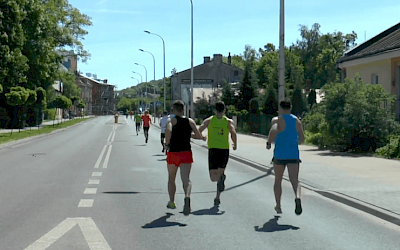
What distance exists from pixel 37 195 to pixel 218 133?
3479 millimetres

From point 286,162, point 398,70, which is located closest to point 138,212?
point 286,162

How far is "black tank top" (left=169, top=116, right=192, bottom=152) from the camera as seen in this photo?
8.26 metres

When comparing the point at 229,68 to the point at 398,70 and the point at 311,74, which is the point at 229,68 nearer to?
the point at 311,74

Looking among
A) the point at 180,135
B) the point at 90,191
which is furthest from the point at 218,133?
the point at 90,191

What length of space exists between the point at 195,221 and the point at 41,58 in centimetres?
4131

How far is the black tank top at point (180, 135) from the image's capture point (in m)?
8.26

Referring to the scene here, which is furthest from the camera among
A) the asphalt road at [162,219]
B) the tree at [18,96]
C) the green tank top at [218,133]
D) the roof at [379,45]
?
the tree at [18,96]

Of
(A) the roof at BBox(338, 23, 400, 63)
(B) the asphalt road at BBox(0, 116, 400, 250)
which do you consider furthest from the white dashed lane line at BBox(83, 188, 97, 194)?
(A) the roof at BBox(338, 23, 400, 63)

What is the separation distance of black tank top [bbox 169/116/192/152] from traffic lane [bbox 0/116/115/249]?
1766mm

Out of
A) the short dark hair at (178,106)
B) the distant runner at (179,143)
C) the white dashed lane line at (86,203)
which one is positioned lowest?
the white dashed lane line at (86,203)

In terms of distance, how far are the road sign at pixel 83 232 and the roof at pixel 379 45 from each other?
19.0 metres

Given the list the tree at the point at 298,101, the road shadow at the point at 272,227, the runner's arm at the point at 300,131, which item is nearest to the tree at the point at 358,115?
the runner's arm at the point at 300,131

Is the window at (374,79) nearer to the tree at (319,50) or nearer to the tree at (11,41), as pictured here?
the tree at (11,41)

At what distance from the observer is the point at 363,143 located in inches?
788
